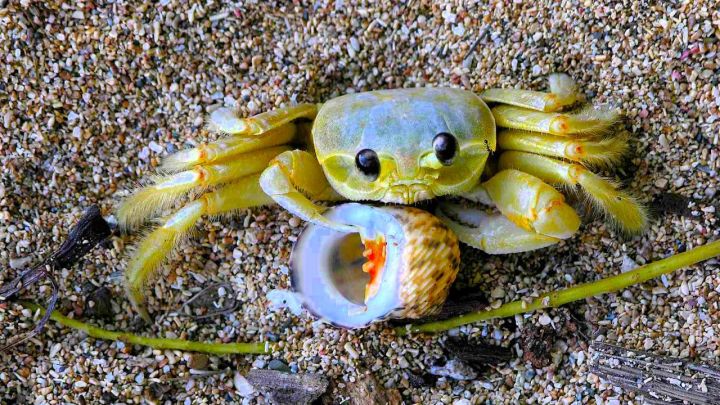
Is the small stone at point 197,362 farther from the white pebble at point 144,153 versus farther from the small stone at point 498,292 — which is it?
the small stone at point 498,292

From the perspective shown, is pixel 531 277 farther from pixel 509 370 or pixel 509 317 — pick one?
pixel 509 370

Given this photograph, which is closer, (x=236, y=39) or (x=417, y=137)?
(x=417, y=137)

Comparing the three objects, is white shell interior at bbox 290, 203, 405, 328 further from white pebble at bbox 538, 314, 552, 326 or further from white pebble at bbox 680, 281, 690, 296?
white pebble at bbox 680, 281, 690, 296

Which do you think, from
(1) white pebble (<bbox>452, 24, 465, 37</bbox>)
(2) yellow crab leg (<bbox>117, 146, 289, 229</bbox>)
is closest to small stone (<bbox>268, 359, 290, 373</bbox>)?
(2) yellow crab leg (<bbox>117, 146, 289, 229</bbox>)

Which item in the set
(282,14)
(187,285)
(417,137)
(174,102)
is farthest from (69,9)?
(417,137)

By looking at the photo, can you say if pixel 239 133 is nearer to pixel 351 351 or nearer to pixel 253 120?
pixel 253 120

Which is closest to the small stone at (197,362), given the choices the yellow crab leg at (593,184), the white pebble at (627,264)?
the yellow crab leg at (593,184)
